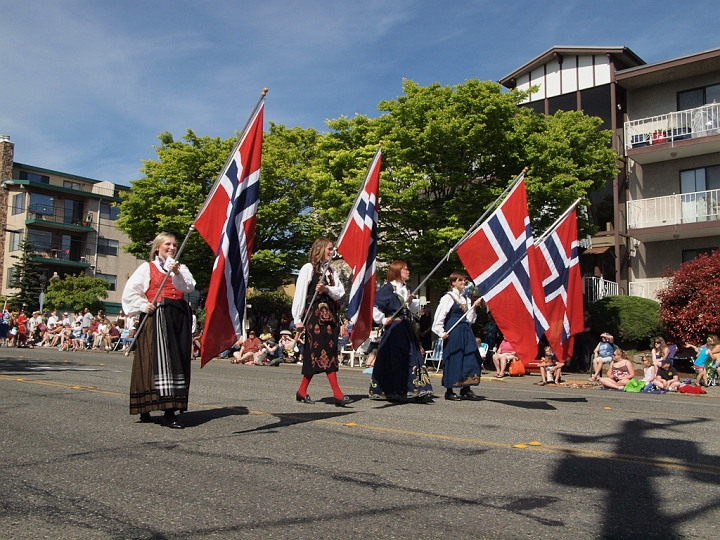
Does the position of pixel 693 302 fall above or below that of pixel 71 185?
below

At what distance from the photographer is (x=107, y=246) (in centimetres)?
5981

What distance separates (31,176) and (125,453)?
59415 mm

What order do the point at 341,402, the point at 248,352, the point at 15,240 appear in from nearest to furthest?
the point at 341,402 < the point at 248,352 < the point at 15,240

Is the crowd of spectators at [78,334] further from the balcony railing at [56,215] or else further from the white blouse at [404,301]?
the balcony railing at [56,215]

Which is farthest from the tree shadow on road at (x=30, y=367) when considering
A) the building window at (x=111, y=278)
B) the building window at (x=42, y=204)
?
the building window at (x=111, y=278)

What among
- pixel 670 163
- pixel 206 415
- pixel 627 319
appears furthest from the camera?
pixel 670 163

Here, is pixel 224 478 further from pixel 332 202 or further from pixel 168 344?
pixel 332 202

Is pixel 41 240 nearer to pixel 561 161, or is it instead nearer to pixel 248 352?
pixel 248 352

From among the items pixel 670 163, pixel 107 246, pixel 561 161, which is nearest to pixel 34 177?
pixel 107 246

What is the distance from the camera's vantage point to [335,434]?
21.0 ft

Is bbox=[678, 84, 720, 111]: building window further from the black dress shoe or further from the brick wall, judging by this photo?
the brick wall

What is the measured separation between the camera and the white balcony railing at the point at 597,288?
90.8 ft

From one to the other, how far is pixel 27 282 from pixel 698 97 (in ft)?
150

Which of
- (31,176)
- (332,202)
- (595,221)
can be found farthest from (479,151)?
(31,176)
